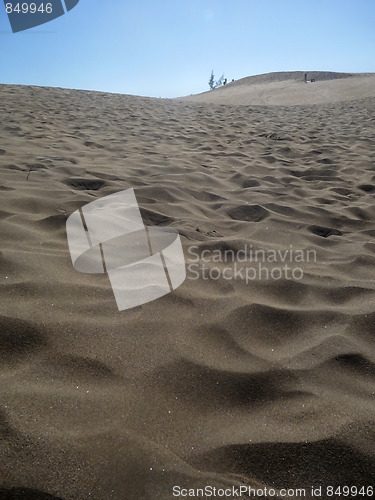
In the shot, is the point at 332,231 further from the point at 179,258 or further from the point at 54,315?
the point at 54,315

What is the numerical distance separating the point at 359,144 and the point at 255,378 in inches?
203

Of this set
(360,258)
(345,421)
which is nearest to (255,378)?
(345,421)

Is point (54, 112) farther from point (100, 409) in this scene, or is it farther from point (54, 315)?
point (100, 409)

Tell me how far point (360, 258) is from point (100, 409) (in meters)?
1.67

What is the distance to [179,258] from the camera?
1.91 meters

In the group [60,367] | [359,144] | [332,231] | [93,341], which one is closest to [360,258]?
[332,231]

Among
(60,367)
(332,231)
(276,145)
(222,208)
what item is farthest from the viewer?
(276,145)

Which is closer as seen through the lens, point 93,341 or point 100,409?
point 100,409

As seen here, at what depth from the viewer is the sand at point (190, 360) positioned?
0.91 m

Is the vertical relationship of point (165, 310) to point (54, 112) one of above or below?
below

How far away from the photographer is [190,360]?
1.23 m

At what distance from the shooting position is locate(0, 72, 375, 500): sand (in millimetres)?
907

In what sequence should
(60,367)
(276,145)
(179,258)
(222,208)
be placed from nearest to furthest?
(60,367) → (179,258) → (222,208) → (276,145)

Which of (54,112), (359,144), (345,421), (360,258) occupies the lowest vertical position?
(345,421)
